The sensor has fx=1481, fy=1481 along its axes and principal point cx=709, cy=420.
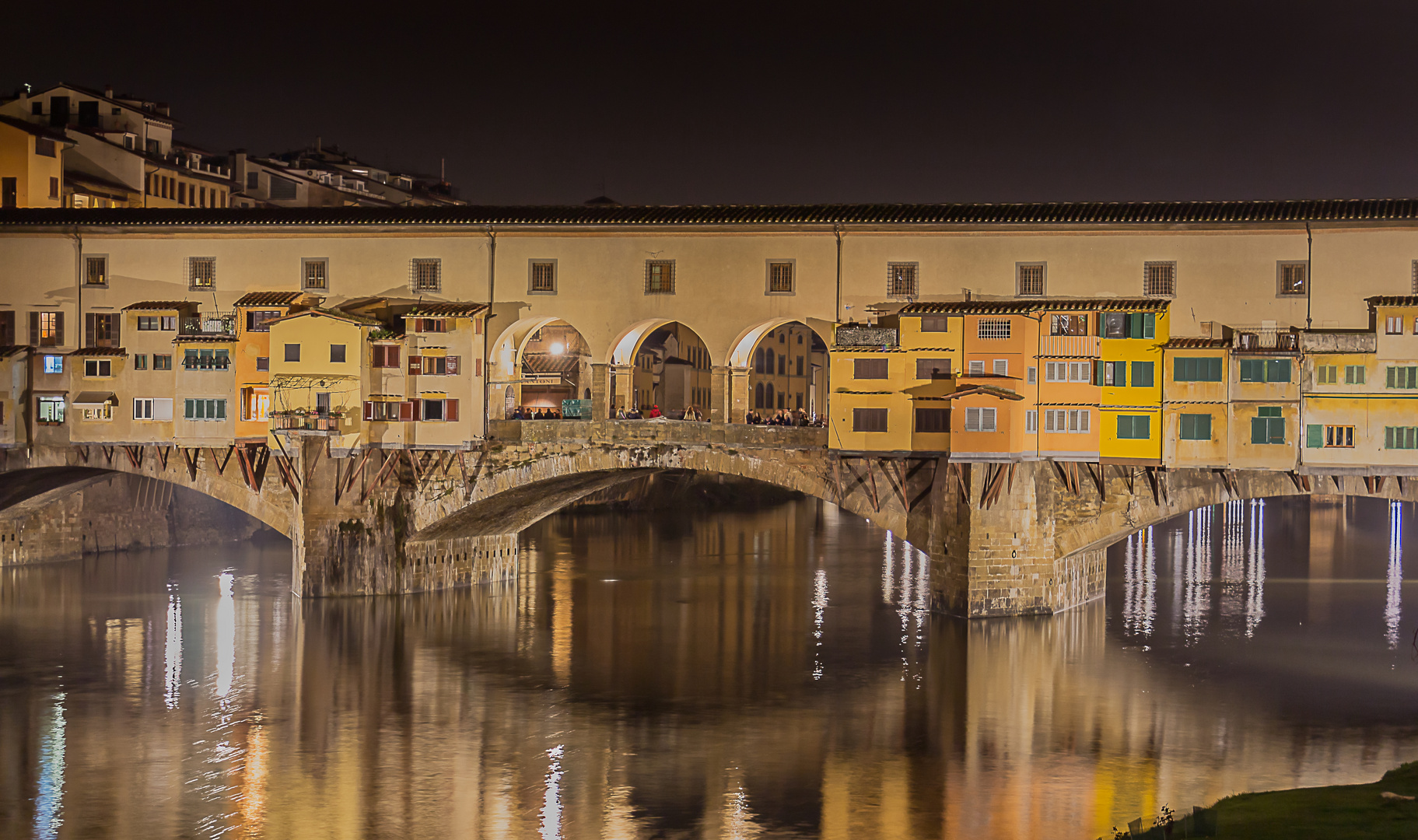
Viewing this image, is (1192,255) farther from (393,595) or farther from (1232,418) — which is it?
(393,595)

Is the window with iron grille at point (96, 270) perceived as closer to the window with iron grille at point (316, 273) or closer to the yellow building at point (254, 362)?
the yellow building at point (254, 362)

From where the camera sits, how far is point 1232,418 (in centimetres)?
3238

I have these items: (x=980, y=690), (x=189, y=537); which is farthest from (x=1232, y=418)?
(x=189, y=537)

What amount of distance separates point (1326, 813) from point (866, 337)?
1742 cm

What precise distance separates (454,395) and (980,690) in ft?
49.1

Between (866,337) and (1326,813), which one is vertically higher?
(866,337)

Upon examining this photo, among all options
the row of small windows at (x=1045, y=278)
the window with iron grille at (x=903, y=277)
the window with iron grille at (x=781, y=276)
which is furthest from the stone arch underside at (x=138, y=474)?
the row of small windows at (x=1045, y=278)

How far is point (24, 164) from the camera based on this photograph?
48250mm

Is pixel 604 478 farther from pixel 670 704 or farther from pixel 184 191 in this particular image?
pixel 184 191

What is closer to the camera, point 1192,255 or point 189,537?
point 1192,255

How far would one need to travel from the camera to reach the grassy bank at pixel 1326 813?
1725cm

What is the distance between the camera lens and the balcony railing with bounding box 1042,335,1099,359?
3309 cm

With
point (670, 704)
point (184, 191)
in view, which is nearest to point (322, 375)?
point (670, 704)

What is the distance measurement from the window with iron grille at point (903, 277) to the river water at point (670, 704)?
7667 mm
